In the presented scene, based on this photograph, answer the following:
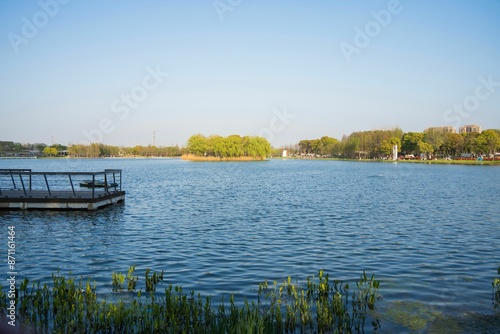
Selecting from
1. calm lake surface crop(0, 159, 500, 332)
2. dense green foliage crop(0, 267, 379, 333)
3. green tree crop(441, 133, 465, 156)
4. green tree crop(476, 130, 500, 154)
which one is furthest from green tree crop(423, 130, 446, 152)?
dense green foliage crop(0, 267, 379, 333)

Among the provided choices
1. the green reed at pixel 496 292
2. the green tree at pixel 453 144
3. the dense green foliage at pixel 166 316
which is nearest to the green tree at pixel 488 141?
the green tree at pixel 453 144

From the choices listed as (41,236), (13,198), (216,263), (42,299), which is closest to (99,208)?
(13,198)

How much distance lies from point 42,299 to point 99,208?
77.3 ft

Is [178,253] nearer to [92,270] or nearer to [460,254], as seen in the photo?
[92,270]

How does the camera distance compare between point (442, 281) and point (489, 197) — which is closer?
point (442, 281)

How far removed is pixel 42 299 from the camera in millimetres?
11188

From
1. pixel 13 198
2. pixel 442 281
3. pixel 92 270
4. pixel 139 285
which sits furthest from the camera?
pixel 13 198

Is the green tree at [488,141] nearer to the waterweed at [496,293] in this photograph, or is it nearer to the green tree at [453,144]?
the green tree at [453,144]

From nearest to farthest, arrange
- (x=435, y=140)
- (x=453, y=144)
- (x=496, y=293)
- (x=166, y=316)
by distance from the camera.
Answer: (x=166, y=316) < (x=496, y=293) < (x=453, y=144) < (x=435, y=140)

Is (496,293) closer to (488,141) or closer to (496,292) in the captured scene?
(496,292)

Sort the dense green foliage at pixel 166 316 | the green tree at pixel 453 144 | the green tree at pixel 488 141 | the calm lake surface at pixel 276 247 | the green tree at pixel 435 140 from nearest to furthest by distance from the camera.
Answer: the dense green foliage at pixel 166 316
the calm lake surface at pixel 276 247
the green tree at pixel 488 141
the green tree at pixel 453 144
the green tree at pixel 435 140

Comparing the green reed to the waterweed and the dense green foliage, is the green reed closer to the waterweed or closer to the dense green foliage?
the waterweed

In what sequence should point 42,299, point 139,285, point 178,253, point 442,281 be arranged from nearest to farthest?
point 42,299, point 139,285, point 442,281, point 178,253

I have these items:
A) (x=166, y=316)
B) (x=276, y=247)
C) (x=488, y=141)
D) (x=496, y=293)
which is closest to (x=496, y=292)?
(x=496, y=293)
